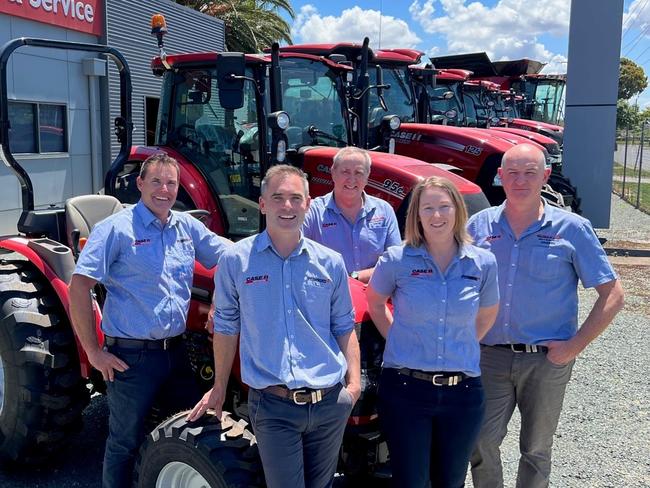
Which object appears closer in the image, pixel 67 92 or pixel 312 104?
pixel 312 104

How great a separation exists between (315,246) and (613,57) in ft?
35.0

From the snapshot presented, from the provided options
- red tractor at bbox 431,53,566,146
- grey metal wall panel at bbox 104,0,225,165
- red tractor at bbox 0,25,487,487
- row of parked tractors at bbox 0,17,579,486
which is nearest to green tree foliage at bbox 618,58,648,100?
red tractor at bbox 431,53,566,146

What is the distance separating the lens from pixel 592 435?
13.6 feet

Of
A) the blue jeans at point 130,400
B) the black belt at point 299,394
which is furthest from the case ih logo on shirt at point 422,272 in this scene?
the blue jeans at point 130,400

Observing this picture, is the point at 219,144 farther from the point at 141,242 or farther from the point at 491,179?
the point at 491,179

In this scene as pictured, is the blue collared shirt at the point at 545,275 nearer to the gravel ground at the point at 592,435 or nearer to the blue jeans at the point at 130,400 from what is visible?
the gravel ground at the point at 592,435

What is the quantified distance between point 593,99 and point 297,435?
1083 cm

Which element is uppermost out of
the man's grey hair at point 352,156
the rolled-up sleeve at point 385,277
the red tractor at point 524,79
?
the red tractor at point 524,79

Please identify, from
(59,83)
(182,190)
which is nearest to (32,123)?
(59,83)

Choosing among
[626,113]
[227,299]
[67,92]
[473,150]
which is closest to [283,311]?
[227,299]

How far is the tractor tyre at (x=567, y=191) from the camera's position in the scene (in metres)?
10.4

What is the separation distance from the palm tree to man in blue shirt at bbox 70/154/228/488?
1686 cm

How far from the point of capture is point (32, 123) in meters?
11.6

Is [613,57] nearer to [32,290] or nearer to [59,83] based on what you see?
[59,83]
